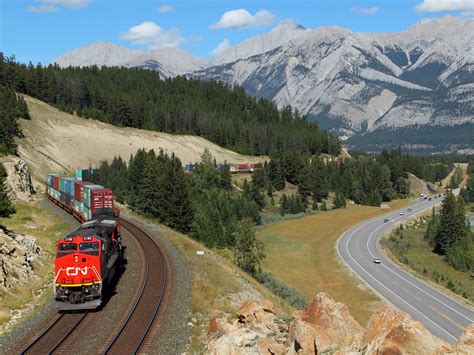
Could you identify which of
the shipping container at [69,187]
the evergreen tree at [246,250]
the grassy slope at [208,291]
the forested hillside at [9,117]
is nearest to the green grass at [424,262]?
the evergreen tree at [246,250]

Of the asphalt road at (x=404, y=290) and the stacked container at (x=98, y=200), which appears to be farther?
the asphalt road at (x=404, y=290)

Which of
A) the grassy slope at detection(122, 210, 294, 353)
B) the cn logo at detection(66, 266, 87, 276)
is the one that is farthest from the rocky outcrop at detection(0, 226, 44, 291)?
the grassy slope at detection(122, 210, 294, 353)

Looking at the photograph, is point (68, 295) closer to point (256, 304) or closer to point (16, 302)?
point (16, 302)

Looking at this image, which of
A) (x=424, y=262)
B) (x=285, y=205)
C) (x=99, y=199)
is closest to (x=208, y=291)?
(x=99, y=199)

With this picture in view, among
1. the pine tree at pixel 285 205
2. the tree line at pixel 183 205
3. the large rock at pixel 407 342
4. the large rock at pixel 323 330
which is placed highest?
the large rock at pixel 407 342

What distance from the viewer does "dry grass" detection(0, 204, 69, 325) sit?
27047 mm

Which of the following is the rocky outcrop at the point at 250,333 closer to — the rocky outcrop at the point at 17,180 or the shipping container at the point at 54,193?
the rocky outcrop at the point at 17,180

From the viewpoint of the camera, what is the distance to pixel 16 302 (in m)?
27.2

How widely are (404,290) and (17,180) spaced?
6045cm

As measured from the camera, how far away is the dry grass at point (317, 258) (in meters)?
67.6

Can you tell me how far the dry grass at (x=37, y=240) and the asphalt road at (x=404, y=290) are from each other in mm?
42170

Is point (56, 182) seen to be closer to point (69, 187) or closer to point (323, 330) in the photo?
point (69, 187)

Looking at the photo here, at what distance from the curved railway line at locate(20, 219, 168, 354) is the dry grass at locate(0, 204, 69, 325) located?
345 cm

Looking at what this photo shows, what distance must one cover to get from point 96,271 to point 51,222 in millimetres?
30986
